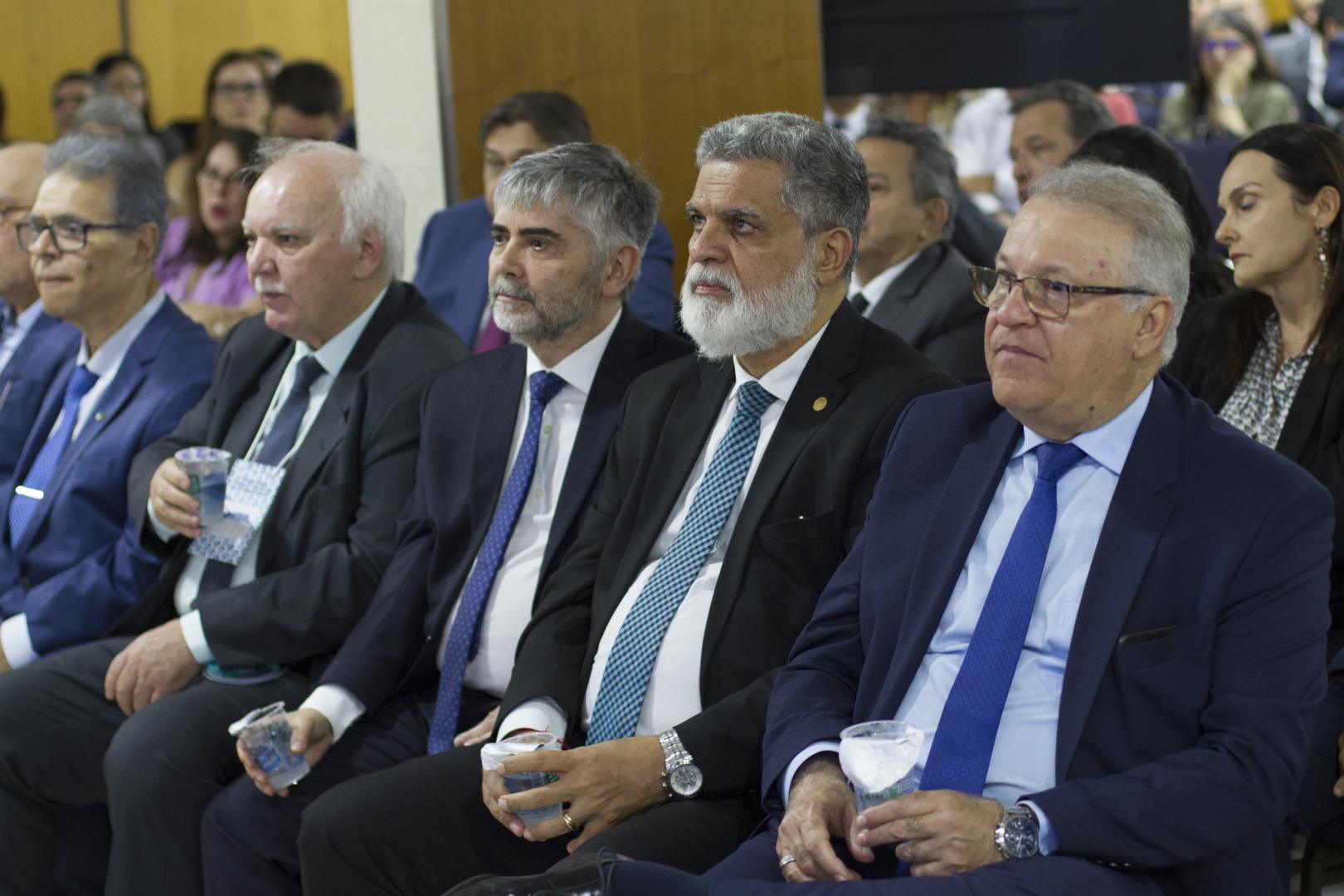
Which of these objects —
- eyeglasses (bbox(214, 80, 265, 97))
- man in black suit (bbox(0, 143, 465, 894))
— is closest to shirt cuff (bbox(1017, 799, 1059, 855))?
man in black suit (bbox(0, 143, 465, 894))

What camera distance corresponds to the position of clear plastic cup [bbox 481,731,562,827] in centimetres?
239

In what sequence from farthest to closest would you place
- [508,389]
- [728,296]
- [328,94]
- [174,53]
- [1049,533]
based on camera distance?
[174,53] → [328,94] → [508,389] → [728,296] → [1049,533]

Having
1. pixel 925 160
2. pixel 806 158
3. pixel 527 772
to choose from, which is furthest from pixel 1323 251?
pixel 527 772

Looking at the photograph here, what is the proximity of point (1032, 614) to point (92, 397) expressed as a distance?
265cm

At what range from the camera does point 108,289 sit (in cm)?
386

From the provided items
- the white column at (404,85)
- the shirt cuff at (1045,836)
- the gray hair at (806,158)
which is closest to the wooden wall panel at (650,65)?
the white column at (404,85)

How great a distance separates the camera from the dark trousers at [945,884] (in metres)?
1.85

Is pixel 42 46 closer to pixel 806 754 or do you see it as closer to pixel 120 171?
pixel 120 171

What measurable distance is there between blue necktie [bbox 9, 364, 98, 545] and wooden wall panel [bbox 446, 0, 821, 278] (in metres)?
1.36

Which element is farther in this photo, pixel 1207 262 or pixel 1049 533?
pixel 1207 262

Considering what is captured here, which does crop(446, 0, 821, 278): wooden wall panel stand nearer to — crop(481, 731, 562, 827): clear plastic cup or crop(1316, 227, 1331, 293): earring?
crop(1316, 227, 1331, 293): earring

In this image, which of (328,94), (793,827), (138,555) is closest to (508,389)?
(138,555)

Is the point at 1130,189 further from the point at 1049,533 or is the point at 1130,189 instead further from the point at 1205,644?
the point at 1205,644

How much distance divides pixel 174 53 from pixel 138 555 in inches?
270
